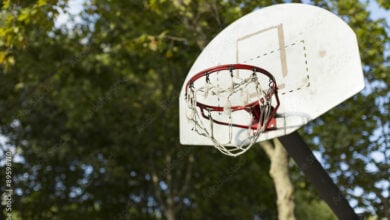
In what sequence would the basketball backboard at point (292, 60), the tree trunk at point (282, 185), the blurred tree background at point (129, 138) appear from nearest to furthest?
the basketball backboard at point (292, 60)
the tree trunk at point (282, 185)
the blurred tree background at point (129, 138)

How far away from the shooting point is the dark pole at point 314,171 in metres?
4.82

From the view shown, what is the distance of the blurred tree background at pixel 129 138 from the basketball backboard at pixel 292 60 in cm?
Answer: 493

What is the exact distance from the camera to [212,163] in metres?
15.7

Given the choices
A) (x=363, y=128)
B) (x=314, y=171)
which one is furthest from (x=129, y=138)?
(x=314, y=171)

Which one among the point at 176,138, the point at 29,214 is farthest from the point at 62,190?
the point at 176,138

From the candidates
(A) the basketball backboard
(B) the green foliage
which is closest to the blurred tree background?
(B) the green foliage

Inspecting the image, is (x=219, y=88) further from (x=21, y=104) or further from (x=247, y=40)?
(x=21, y=104)

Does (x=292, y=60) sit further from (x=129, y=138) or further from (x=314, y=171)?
(x=129, y=138)

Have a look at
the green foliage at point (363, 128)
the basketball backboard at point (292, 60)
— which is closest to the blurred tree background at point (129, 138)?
the green foliage at point (363, 128)

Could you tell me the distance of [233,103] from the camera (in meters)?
5.39

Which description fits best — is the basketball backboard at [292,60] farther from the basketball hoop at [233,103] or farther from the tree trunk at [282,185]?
the tree trunk at [282,185]

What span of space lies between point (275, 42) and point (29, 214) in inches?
459

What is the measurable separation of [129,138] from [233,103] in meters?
10.3

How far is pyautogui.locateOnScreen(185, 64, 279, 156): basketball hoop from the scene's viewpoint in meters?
4.93
